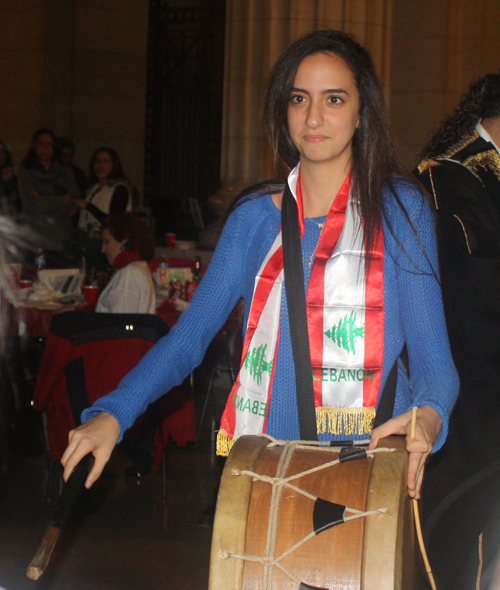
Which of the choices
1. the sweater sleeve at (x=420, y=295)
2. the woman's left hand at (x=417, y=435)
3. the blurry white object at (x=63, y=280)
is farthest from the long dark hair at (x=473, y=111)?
the blurry white object at (x=63, y=280)

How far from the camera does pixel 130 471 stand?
4.21 metres

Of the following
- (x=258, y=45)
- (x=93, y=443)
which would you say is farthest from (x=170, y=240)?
(x=93, y=443)

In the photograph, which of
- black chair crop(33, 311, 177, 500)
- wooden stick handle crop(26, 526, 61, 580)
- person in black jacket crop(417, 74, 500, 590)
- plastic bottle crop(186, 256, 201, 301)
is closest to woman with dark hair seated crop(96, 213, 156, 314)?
plastic bottle crop(186, 256, 201, 301)

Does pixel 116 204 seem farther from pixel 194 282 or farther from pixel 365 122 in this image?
pixel 365 122

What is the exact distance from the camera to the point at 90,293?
4707mm

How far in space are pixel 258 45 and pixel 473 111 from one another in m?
4.96

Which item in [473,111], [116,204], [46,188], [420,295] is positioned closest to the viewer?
[420,295]

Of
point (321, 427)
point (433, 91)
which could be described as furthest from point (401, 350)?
point (433, 91)

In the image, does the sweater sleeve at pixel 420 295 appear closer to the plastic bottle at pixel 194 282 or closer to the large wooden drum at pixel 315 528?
the large wooden drum at pixel 315 528

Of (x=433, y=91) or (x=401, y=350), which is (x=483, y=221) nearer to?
(x=401, y=350)

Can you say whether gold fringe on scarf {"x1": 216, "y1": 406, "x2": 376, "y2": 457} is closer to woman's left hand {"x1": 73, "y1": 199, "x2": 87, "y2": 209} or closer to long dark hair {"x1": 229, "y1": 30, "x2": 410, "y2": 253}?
long dark hair {"x1": 229, "y1": 30, "x2": 410, "y2": 253}

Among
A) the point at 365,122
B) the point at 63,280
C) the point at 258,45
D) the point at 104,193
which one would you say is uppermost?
the point at 258,45

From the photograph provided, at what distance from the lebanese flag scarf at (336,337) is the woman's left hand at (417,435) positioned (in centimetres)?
18

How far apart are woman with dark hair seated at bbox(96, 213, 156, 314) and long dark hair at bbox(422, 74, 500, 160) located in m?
2.44
